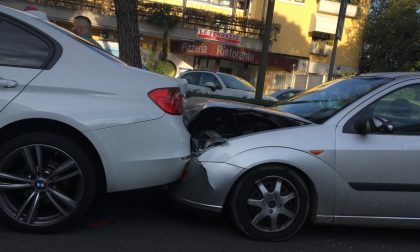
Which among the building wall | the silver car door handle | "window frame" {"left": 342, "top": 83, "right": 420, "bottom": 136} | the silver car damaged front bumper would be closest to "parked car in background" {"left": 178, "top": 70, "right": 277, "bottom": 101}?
"window frame" {"left": 342, "top": 83, "right": 420, "bottom": 136}

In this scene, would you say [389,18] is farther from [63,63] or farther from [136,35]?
[63,63]

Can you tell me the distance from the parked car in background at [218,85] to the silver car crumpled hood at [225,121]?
8.77 metres

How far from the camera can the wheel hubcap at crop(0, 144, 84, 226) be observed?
377 cm

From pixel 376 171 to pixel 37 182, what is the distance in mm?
2632

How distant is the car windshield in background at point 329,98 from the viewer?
4.43 meters

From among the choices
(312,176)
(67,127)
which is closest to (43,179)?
(67,127)

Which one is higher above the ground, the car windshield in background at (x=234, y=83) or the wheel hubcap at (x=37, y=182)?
the wheel hubcap at (x=37, y=182)

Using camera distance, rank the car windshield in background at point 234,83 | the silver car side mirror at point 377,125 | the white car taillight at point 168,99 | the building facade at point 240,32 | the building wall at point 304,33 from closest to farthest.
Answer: the white car taillight at point 168,99 < the silver car side mirror at point 377,125 < the car windshield in background at point 234,83 < the building facade at point 240,32 < the building wall at point 304,33

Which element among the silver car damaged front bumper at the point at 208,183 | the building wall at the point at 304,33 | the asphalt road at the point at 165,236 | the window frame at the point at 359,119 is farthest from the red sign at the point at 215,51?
the silver car damaged front bumper at the point at 208,183

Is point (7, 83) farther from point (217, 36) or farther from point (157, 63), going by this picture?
point (157, 63)

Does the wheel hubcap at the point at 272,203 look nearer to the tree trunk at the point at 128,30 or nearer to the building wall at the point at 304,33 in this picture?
the tree trunk at the point at 128,30

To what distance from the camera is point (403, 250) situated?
4270mm

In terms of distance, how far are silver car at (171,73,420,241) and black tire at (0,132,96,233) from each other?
2.68 feet

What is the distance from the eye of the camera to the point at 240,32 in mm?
26672
